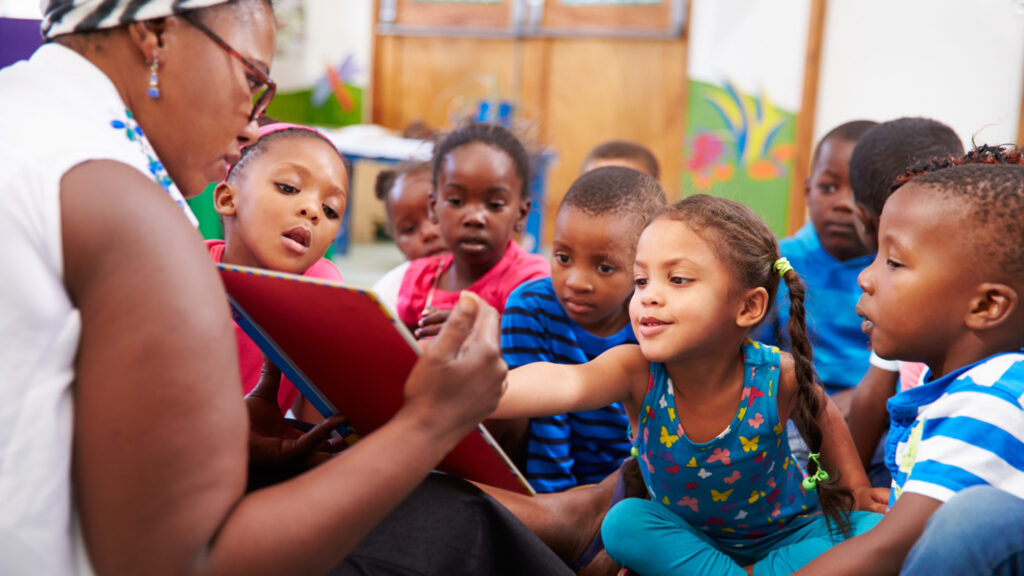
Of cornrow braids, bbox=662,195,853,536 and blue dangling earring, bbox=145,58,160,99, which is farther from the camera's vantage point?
cornrow braids, bbox=662,195,853,536

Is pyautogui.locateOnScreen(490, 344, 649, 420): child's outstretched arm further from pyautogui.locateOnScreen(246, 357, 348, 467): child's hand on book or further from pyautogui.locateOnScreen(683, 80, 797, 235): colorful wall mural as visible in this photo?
pyautogui.locateOnScreen(683, 80, 797, 235): colorful wall mural

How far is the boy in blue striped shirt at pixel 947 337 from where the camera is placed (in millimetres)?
1009

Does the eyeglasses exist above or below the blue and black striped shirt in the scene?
above

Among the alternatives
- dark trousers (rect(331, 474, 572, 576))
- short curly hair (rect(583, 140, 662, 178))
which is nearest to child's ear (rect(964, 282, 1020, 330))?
dark trousers (rect(331, 474, 572, 576))

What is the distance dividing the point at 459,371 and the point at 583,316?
986 mm

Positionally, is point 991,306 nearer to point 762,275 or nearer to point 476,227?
point 762,275

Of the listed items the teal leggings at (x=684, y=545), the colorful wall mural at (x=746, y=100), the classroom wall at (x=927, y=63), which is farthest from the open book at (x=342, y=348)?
the colorful wall mural at (x=746, y=100)

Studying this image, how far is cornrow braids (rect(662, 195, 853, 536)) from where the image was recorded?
1.41 metres

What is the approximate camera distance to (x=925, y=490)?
1.02 metres

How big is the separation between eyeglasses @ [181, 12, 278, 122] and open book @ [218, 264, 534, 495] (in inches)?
8.4

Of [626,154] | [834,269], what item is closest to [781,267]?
[834,269]

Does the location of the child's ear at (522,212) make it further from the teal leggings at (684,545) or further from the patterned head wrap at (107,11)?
the patterned head wrap at (107,11)

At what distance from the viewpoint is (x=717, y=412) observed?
141 centimetres

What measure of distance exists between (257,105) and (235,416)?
46 centimetres
